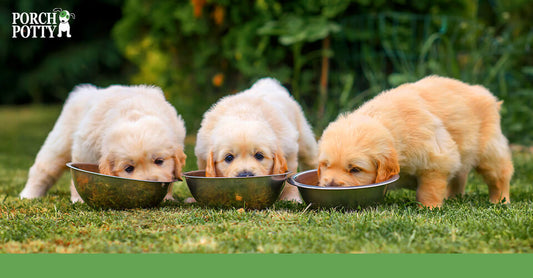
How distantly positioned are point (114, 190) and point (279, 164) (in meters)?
1.23

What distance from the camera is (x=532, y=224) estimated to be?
119 inches

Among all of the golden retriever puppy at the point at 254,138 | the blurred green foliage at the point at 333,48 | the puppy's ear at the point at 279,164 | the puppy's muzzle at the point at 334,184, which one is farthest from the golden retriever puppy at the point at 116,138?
the blurred green foliage at the point at 333,48

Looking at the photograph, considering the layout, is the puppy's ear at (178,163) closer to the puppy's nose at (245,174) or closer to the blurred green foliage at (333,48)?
the puppy's nose at (245,174)

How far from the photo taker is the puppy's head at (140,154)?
149 inches

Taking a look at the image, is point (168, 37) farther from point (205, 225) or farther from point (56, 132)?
point (205, 225)

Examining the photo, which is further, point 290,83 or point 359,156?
point 290,83

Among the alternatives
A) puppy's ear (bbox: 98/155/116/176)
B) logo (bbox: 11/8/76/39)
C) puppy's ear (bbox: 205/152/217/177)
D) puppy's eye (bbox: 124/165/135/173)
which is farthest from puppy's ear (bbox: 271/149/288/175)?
logo (bbox: 11/8/76/39)

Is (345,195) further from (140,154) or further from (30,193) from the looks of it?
(30,193)

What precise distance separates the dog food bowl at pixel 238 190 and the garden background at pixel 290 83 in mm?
120

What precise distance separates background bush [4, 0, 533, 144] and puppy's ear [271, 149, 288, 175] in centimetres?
346

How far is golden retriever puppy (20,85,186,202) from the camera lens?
3820mm

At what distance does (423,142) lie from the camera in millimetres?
3811

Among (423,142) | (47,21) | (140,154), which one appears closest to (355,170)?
(423,142)

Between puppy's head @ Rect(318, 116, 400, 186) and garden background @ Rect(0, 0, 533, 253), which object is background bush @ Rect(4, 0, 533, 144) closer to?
garden background @ Rect(0, 0, 533, 253)
